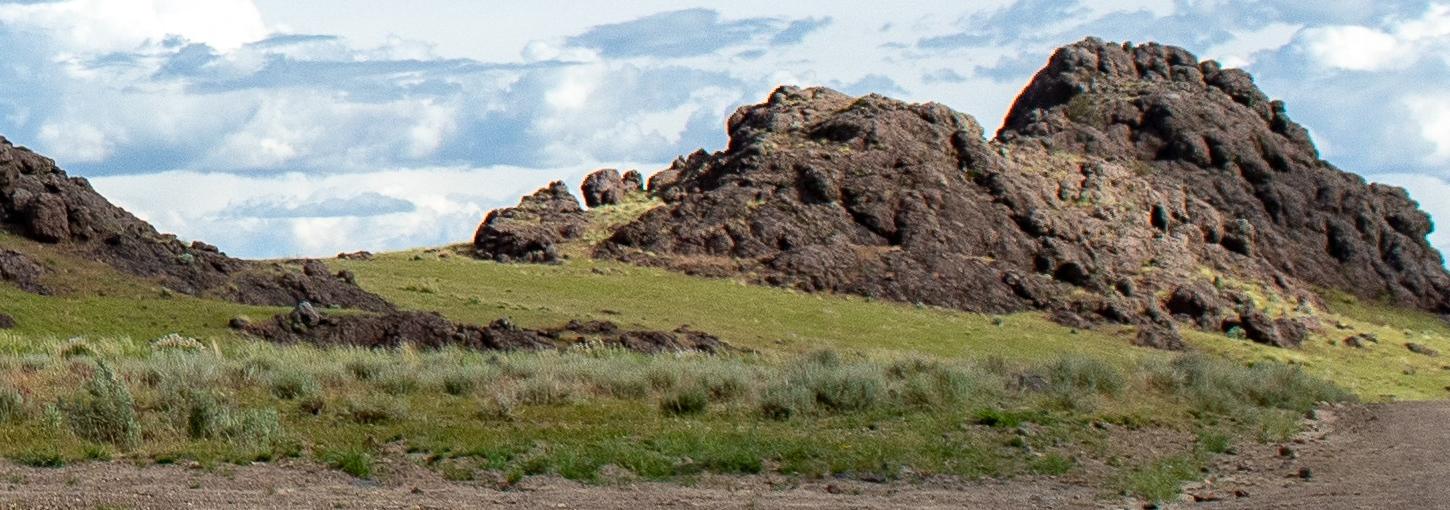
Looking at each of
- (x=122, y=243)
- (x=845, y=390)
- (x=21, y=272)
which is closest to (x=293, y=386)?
(x=845, y=390)

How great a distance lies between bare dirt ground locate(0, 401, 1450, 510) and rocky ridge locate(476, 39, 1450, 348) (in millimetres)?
48100

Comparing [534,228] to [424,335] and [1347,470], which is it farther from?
[1347,470]

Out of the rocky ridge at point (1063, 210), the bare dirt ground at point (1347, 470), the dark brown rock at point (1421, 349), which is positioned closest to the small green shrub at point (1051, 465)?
the bare dirt ground at point (1347, 470)

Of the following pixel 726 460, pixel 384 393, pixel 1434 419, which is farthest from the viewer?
pixel 1434 419

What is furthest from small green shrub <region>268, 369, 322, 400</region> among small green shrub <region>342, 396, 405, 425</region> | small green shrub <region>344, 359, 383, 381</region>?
small green shrub <region>344, 359, 383, 381</region>

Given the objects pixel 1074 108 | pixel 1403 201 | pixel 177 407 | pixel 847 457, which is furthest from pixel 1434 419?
pixel 1403 201

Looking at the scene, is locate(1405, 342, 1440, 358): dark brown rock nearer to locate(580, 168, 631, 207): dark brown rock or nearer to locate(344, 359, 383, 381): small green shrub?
locate(580, 168, 631, 207): dark brown rock

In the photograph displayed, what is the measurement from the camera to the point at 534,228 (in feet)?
247

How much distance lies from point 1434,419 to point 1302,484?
12687 mm

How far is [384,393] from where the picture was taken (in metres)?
25.0

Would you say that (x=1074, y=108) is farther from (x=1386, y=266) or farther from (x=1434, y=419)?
(x=1434, y=419)

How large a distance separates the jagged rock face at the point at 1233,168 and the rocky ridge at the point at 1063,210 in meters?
0.14

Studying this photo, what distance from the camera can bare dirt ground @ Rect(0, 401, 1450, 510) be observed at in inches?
656

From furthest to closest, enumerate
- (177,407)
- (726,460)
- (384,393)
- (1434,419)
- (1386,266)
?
1. (1386,266)
2. (1434,419)
3. (384,393)
4. (177,407)
5. (726,460)
